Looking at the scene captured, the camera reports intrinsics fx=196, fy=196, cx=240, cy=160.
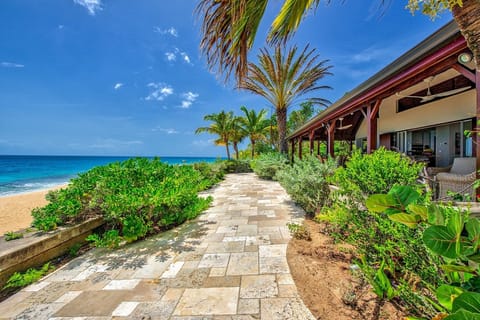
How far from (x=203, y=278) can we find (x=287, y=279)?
1047mm

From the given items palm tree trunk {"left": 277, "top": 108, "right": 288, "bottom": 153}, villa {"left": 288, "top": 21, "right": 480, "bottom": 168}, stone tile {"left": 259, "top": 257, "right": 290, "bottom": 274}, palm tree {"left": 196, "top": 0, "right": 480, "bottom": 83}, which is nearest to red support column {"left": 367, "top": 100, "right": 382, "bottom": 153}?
villa {"left": 288, "top": 21, "right": 480, "bottom": 168}

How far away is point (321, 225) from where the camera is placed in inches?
157

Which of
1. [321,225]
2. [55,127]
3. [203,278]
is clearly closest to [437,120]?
[321,225]

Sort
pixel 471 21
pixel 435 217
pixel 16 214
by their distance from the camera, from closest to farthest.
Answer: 1. pixel 435 217
2. pixel 471 21
3. pixel 16 214

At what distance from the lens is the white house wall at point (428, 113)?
5.32m

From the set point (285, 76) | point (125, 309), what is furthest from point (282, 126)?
point (125, 309)

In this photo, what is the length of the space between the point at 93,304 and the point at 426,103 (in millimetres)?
9737

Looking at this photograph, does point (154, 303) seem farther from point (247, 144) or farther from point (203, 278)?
point (247, 144)

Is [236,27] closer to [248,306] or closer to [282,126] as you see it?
[248,306]

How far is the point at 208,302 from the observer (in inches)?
80.9

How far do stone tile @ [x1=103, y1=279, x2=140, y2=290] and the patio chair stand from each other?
428 centimetres

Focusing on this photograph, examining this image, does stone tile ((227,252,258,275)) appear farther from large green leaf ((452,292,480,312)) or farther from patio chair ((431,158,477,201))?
patio chair ((431,158,477,201))

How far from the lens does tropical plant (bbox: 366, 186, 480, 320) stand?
0.65 meters

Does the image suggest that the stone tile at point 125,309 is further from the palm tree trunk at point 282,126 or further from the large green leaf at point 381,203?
the palm tree trunk at point 282,126
